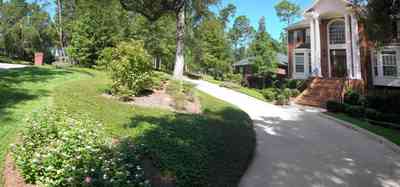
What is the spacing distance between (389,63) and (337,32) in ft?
15.1

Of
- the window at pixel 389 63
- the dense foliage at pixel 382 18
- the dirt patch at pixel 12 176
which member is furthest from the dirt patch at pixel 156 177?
the window at pixel 389 63

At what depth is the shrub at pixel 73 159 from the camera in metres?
3.04

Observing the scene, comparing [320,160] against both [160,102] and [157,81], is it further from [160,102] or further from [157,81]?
[157,81]

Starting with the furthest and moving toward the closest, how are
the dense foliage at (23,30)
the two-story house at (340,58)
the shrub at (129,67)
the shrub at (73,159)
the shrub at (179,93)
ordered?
the dense foliage at (23,30) < the two-story house at (340,58) < the shrub at (179,93) < the shrub at (129,67) < the shrub at (73,159)

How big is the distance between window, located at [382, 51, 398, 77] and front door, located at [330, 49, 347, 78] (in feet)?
9.04

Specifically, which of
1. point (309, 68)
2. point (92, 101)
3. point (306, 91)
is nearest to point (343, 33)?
point (309, 68)

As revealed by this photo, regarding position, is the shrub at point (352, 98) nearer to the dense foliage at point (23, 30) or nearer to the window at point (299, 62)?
the window at point (299, 62)

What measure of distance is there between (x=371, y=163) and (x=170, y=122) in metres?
4.75

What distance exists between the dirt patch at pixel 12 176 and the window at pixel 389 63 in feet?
75.3

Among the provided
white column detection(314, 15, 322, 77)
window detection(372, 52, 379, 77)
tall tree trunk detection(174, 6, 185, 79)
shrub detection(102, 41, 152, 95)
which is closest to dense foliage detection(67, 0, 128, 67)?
tall tree trunk detection(174, 6, 185, 79)

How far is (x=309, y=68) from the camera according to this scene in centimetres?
2331

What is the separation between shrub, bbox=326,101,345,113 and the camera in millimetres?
14011

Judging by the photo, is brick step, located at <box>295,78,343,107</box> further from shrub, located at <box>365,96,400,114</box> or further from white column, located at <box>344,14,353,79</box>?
shrub, located at <box>365,96,400,114</box>

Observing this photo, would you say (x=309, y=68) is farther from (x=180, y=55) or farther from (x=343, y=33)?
(x=180, y=55)
